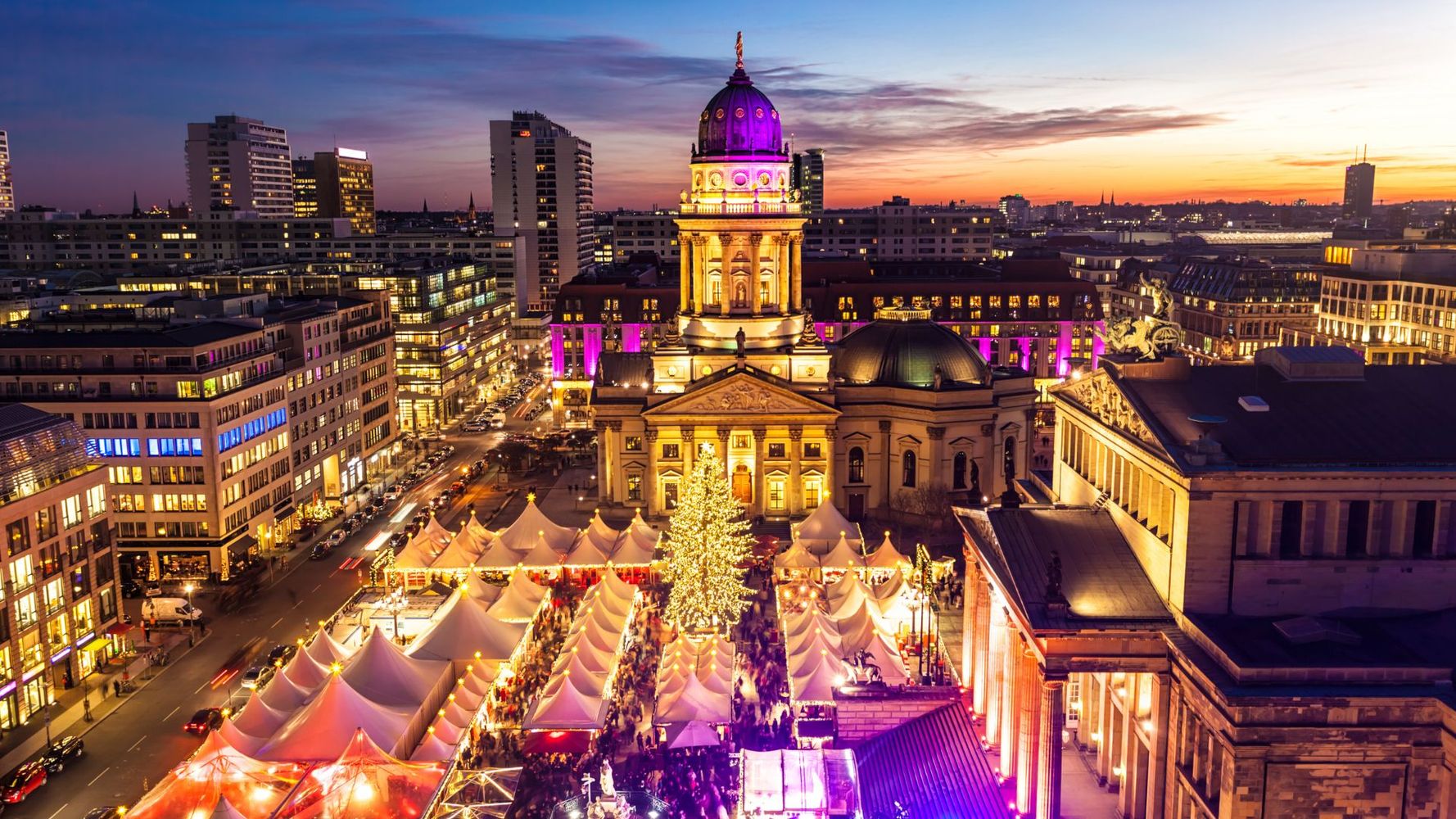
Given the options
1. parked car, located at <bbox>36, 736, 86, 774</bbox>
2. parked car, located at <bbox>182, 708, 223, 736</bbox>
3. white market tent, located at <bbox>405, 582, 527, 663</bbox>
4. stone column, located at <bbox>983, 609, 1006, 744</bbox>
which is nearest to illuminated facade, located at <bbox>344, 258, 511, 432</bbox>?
parked car, located at <bbox>182, 708, 223, 736</bbox>

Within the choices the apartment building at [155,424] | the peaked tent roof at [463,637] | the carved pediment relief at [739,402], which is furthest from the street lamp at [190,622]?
the carved pediment relief at [739,402]

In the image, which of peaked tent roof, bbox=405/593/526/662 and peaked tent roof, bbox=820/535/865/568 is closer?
peaked tent roof, bbox=405/593/526/662

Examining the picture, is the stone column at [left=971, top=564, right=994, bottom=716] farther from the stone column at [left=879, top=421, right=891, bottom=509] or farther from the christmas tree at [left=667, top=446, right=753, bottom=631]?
the stone column at [left=879, top=421, right=891, bottom=509]

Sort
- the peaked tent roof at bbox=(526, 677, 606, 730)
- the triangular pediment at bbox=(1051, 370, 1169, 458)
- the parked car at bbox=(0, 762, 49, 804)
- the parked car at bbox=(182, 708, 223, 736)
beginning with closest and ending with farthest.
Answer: the triangular pediment at bbox=(1051, 370, 1169, 458) → the parked car at bbox=(0, 762, 49, 804) → the peaked tent roof at bbox=(526, 677, 606, 730) → the parked car at bbox=(182, 708, 223, 736)

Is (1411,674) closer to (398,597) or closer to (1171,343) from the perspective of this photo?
(1171,343)

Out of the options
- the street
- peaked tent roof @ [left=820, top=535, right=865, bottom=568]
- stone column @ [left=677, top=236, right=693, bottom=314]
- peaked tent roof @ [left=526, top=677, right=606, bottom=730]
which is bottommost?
the street

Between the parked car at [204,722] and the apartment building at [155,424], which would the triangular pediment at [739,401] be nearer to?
the apartment building at [155,424]

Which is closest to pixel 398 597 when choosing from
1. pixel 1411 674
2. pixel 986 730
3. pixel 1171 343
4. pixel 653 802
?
pixel 653 802
